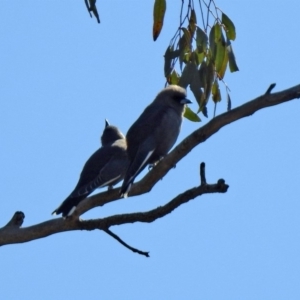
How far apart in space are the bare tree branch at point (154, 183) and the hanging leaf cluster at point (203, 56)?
0.63 m

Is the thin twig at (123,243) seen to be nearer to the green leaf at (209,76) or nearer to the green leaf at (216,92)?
the green leaf at (209,76)

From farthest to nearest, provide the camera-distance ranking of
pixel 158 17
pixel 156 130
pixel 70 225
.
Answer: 1. pixel 156 130
2. pixel 158 17
3. pixel 70 225

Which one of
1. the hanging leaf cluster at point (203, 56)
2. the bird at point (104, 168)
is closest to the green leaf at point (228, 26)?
the hanging leaf cluster at point (203, 56)

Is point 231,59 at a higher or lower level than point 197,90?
higher

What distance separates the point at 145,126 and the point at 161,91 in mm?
663

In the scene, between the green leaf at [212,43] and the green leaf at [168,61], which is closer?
the green leaf at [212,43]

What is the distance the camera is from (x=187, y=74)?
4.62 m

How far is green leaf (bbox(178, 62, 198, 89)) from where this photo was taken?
4.56m

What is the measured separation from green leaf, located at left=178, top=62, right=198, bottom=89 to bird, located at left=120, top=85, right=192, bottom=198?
79 centimetres

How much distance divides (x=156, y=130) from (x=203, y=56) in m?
1.16

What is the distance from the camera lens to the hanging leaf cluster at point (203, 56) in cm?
458

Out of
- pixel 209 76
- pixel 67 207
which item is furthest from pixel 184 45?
pixel 67 207

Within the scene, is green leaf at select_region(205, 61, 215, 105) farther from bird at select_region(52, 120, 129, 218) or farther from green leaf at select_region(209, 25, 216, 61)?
bird at select_region(52, 120, 129, 218)

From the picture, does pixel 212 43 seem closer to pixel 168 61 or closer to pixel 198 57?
pixel 198 57
